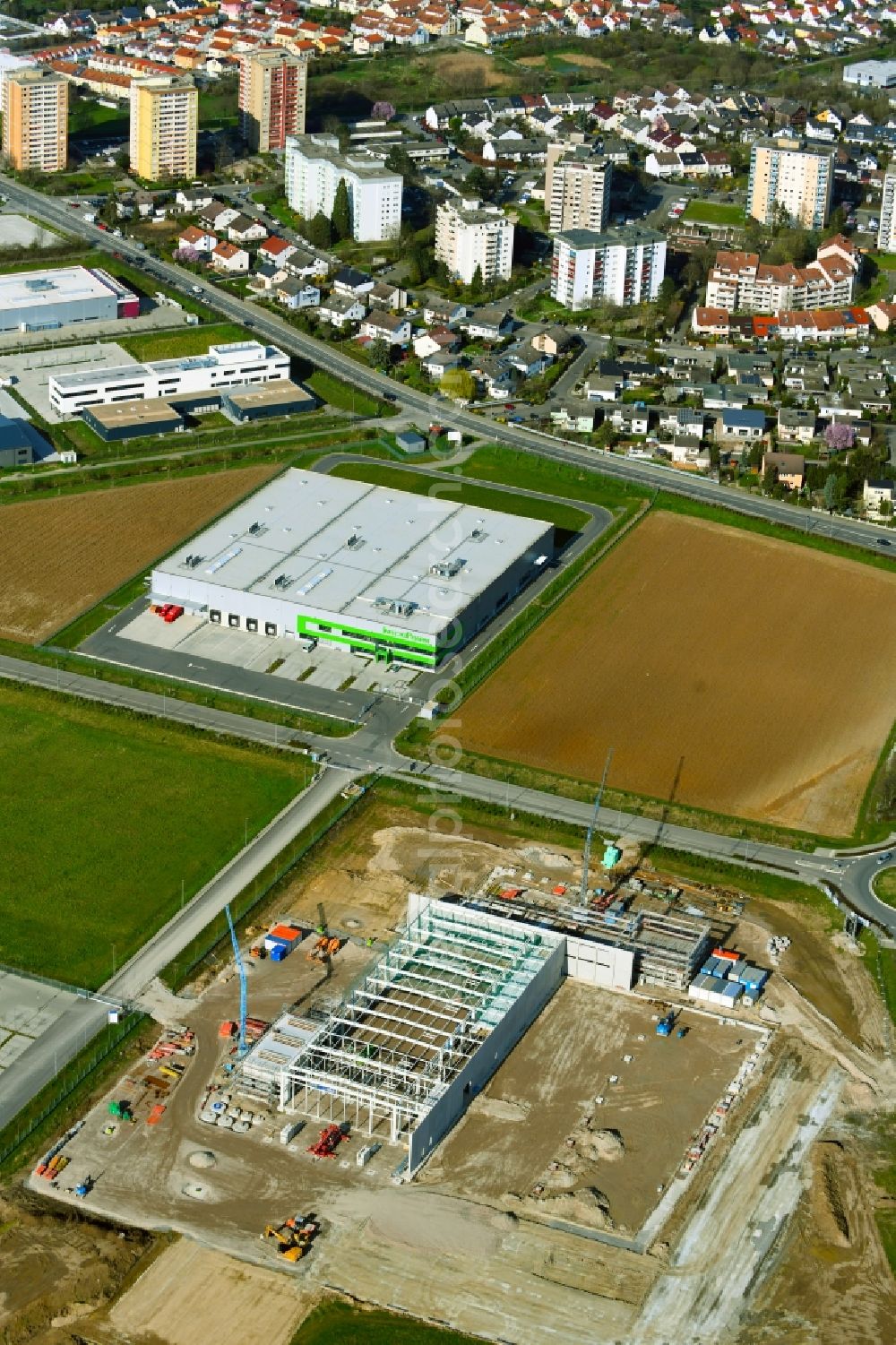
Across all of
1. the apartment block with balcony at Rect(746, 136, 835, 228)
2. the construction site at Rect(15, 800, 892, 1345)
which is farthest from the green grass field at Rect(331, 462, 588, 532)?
the apartment block with balcony at Rect(746, 136, 835, 228)

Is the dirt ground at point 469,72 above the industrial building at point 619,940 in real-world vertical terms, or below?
above

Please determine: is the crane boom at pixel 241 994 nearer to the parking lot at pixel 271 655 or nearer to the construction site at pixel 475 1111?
the construction site at pixel 475 1111

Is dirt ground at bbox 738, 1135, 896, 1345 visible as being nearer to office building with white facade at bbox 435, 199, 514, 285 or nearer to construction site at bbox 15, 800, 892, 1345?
construction site at bbox 15, 800, 892, 1345

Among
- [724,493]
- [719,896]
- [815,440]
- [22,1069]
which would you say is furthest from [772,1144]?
[815,440]

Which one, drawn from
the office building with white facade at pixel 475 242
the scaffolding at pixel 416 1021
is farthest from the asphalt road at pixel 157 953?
the office building with white facade at pixel 475 242

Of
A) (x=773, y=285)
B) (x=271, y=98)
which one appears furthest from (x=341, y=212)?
(x=773, y=285)

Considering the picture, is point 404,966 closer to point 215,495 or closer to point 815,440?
point 215,495
